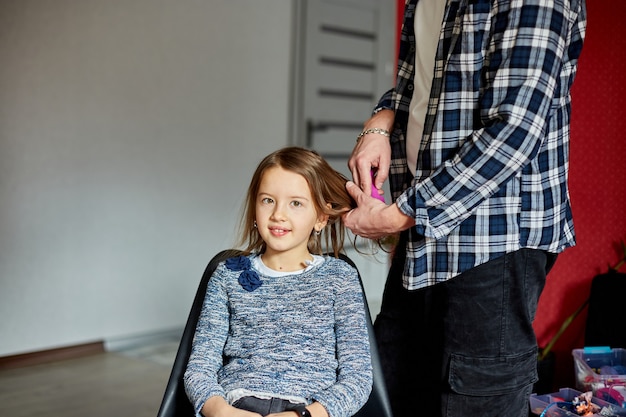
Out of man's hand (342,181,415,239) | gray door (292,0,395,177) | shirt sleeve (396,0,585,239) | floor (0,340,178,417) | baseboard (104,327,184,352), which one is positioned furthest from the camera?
gray door (292,0,395,177)

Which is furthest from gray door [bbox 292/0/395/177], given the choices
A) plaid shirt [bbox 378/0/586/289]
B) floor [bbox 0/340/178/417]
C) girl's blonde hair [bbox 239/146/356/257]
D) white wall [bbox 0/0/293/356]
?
plaid shirt [bbox 378/0/586/289]

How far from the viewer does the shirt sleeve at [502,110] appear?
1322 mm

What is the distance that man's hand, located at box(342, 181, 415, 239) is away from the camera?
1.43m

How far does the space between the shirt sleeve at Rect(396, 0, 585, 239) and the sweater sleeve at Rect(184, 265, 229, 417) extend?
49 cm

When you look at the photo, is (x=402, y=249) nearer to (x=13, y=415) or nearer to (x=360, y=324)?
(x=360, y=324)

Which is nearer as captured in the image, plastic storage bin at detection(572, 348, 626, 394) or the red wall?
plastic storage bin at detection(572, 348, 626, 394)

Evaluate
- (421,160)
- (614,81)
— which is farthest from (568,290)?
(421,160)

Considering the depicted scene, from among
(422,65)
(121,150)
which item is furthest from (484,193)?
(121,150)

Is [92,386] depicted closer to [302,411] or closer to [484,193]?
[302,411]

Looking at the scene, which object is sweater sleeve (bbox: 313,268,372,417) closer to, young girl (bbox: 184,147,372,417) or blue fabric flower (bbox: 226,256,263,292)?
young girl (bbox: 184,147,372,417)

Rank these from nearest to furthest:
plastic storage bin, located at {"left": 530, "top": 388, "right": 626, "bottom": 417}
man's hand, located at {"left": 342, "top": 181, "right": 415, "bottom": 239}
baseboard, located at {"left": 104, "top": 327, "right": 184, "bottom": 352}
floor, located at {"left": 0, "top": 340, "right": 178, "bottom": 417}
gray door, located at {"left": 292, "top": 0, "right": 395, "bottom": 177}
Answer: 1. man's hand, located at {"left": 342, "top": 181, "right": 415, "bottom": 239}
2. plastic storage bin, located at {"left": 530, "top": 388, "right": 626, "bottom": 417}
3. floor, located at {"left": 0, "top": 340, "right": 178, "bottom": 417}
4. baseboard, located at {"left": 104, "top": 327, "right": 184, "bottom": 352}
5. gray door, located at {"left": 292, "top": 0, "right": 395, "bottom": 177}

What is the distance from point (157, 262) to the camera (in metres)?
4.22

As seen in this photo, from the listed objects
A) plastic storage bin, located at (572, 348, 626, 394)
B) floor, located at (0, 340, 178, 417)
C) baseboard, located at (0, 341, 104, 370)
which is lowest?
floor, located at (0, 340, 178, 417)

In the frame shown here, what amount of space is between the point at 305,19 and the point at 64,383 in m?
2.61
